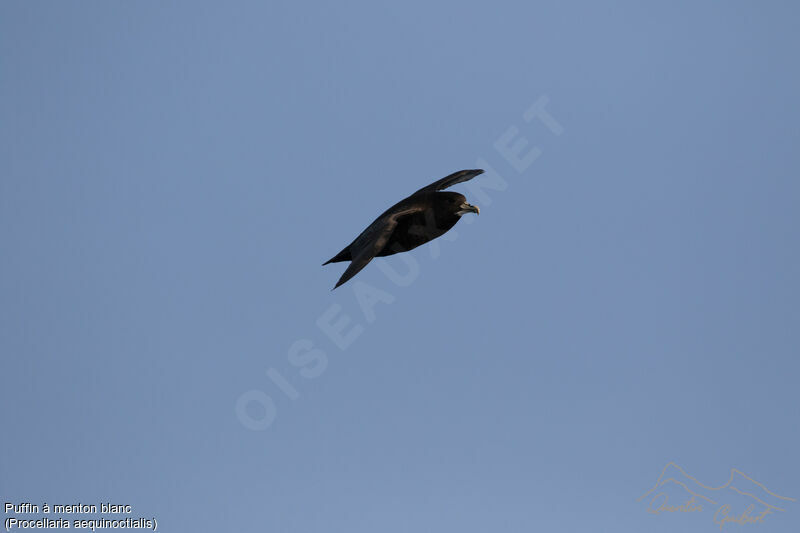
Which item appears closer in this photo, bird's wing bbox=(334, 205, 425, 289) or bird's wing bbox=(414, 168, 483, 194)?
bird's wing bbox=(334, 205, 425, 289)

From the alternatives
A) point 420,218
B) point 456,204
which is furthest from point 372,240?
point 456,204

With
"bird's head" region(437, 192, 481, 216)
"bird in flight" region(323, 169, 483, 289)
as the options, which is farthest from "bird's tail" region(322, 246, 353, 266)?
"bird's head" region(437, 192, 481, 216)

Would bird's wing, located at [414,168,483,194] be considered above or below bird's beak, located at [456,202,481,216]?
above

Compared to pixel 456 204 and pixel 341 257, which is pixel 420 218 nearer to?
pixel 456 204

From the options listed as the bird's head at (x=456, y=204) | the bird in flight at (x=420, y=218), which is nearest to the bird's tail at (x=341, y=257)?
the bird in flight at (x=420, y=218)

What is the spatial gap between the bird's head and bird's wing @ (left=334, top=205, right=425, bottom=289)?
468 millimetres

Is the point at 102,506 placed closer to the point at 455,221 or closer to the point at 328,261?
the point at 328,261

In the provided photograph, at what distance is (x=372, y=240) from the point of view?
1827 centimetres

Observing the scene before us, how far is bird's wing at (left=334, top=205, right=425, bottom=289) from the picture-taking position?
17.0 meters

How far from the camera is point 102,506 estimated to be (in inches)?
779

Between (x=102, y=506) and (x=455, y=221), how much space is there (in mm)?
8529

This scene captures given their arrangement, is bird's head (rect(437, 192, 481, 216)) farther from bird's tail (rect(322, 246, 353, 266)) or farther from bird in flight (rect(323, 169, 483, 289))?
bird's tail (rect(322, 246, 353, 266))

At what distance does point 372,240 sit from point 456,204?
261cm

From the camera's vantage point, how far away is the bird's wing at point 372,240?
1705 cm
